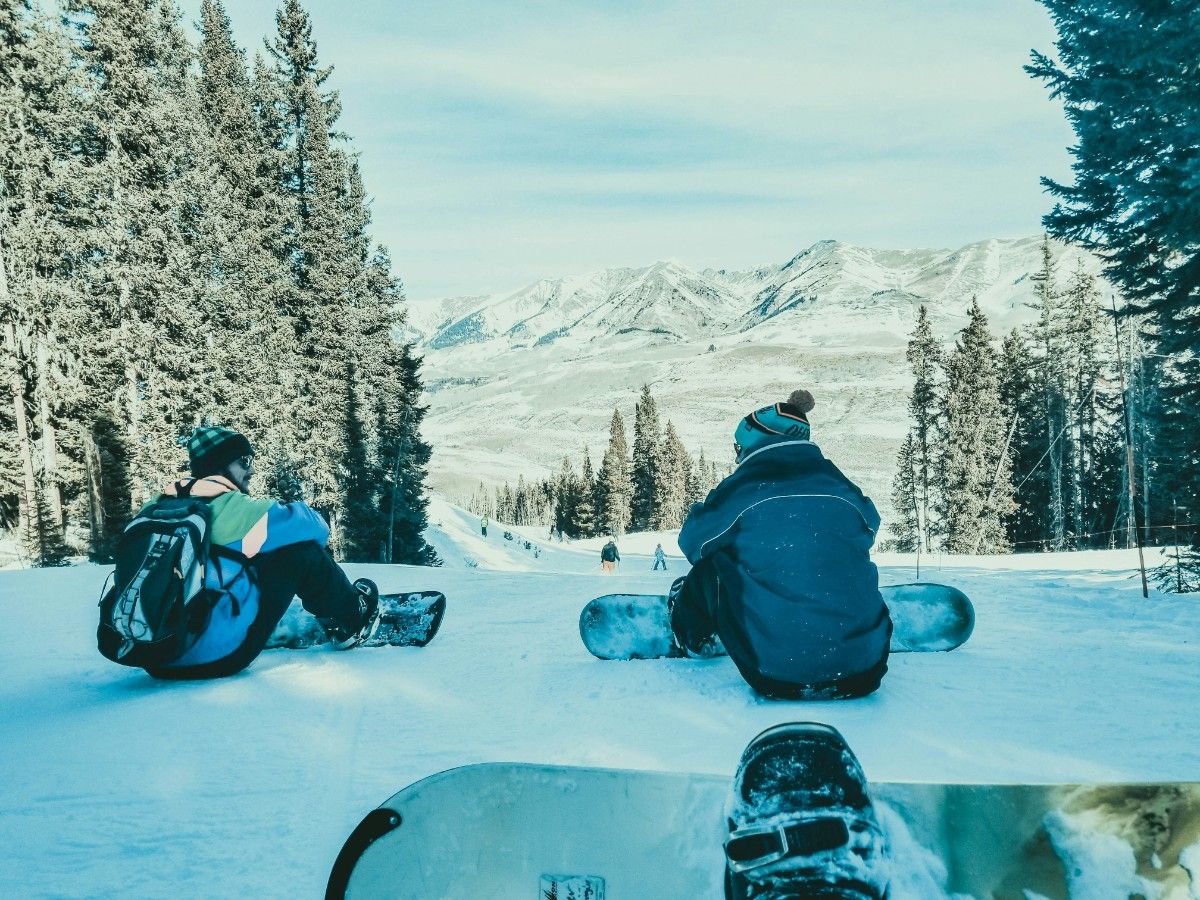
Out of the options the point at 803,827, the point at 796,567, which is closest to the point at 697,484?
the point at 796,567

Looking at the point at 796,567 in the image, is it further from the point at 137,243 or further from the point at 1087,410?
the point at 1087,410

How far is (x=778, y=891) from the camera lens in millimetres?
1157

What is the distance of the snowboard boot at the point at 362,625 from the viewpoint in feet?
14.6

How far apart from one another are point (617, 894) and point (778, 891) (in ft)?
1.66

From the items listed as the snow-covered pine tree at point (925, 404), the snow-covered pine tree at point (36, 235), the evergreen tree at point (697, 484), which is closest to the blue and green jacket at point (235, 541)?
the snow-covered pine tree at point (36, 235)

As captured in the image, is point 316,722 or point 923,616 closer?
point 316,722

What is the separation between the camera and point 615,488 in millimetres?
63750

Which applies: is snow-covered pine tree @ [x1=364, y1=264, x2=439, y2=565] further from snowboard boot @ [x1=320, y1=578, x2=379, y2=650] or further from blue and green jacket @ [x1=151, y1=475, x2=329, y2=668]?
blue and green jacket @ [x1=151, y1=475, x2=329, y2=668]

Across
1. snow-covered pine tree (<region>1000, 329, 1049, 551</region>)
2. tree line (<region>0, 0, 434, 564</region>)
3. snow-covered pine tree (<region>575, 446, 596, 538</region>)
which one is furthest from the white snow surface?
snow-covered pine tree (<region>575, 446, 596, 538</region>)

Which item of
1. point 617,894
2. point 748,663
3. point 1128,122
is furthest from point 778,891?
point 1128,122

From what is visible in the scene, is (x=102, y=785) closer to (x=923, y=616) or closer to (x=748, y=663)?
(x=748, y=663)

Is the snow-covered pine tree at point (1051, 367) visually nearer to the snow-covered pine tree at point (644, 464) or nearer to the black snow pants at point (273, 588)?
the snow-covered pine tree at point (644, 464)

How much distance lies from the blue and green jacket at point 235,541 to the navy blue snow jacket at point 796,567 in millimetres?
2069

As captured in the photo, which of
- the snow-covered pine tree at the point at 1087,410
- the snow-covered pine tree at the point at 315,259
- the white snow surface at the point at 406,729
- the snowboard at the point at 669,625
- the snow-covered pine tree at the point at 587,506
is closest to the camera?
the white snow surface at the point at 406,729
